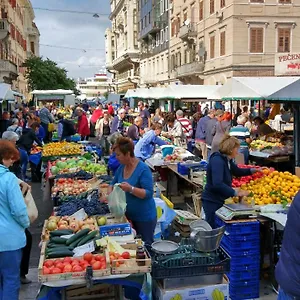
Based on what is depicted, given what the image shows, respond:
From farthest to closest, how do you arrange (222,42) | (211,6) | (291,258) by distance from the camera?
(211,6), (222,42), (291,258)

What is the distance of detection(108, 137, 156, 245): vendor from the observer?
4598 millimetres

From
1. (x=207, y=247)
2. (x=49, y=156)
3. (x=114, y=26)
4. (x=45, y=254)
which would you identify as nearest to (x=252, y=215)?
(x=207, y=247)

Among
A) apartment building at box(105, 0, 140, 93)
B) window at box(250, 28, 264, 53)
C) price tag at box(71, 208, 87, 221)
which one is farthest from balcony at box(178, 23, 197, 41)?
price tag at box(71, 208, 87, 221)

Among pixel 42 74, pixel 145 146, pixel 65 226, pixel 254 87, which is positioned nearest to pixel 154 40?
pixel 42 74

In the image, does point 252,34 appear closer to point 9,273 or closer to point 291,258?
point 9,273

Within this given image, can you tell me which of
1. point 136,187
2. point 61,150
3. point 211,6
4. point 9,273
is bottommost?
point 9,273

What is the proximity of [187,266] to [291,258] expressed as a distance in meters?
1.34

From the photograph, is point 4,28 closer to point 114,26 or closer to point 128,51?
point 128,51

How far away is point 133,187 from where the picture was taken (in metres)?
4.54

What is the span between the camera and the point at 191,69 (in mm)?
36500

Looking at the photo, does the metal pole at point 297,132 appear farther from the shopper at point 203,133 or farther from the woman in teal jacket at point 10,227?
the woman in teal jacket at point 10,227

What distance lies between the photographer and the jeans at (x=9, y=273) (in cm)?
380

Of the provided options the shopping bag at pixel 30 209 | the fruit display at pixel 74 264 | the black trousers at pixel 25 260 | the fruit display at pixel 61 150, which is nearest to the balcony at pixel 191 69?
the fruit display at pixel 61 150

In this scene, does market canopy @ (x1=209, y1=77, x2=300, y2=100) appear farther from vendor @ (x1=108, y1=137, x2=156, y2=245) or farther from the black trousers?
the black trousers
